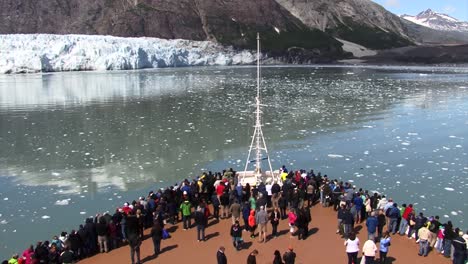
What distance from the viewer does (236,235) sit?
45.9 feet

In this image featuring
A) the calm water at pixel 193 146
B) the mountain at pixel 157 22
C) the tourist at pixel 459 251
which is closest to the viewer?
the tourist at pixel 459 251

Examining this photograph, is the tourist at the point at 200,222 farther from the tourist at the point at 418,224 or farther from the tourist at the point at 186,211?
the tourist at the point at 418,224

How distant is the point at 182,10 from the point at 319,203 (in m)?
168

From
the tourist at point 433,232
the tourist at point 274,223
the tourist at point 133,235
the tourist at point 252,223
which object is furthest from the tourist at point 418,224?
the tourist at point 133,235

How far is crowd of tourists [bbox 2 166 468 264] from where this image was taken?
42.5ft

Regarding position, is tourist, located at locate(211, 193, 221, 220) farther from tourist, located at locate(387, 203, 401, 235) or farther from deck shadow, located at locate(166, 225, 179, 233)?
tourist, located at locate(387, 203, 401, 235)

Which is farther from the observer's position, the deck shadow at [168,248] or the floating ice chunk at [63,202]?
the floating ice chunk at [63,202]

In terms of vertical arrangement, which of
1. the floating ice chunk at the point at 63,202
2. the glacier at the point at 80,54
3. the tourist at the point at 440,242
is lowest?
the floating ice chunk at the point at 63,202

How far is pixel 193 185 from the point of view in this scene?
17.6 metres

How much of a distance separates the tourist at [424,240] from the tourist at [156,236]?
7.58 meters

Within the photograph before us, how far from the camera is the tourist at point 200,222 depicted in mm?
14656

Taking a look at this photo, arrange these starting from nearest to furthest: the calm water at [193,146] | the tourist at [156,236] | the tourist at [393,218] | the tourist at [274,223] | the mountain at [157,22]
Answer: the tourist at [156,236], the tourist at [393,218], the tourist at [274,223], the calm water at [193,146], the mountain at [157,22]

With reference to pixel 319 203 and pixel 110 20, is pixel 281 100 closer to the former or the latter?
pixel 319 203

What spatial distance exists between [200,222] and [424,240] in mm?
6643
